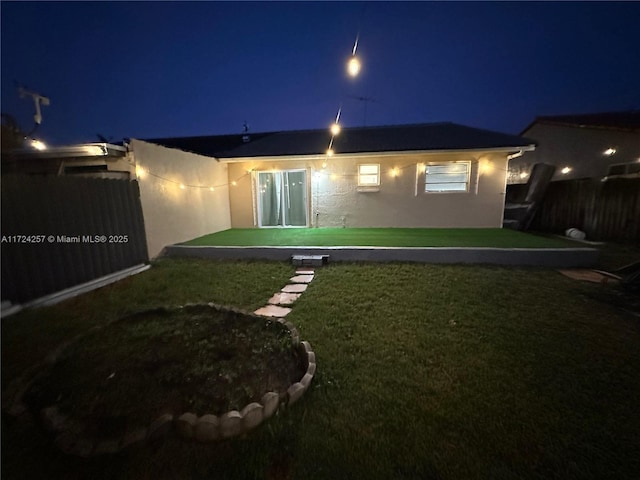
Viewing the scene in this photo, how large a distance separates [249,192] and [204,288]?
17.6ft

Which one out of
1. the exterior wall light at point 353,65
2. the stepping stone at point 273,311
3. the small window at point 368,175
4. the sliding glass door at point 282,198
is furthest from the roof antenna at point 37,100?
the small window at point 368,175

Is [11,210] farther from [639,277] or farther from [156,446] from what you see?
[639,277]

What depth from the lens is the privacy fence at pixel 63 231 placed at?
3414 mm

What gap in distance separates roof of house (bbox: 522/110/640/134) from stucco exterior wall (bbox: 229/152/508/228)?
29.9ft

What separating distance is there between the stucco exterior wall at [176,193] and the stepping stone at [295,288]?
3.52m

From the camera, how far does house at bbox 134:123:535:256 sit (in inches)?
302

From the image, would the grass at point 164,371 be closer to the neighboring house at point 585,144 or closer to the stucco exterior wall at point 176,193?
the stucco exterior wall at point 176,193

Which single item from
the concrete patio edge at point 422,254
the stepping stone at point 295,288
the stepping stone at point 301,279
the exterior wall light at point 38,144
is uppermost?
the exterior wall light at point 38,144

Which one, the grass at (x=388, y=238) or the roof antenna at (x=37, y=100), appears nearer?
the roof antenna at (x=37, y=100)

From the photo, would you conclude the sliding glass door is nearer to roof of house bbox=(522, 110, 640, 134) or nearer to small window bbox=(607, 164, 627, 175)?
small window bbox=(607, 164, 627, 175)

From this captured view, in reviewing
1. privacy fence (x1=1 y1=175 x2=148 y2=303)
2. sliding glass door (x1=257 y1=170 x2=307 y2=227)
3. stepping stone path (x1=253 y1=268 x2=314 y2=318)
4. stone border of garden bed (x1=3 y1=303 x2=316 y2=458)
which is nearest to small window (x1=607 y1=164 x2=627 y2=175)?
sliding glass door (x1=257 y1=170 x2=307 y2=227)

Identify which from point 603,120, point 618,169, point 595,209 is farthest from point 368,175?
point 603,120

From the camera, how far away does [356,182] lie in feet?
27.8

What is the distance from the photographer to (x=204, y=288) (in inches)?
167
